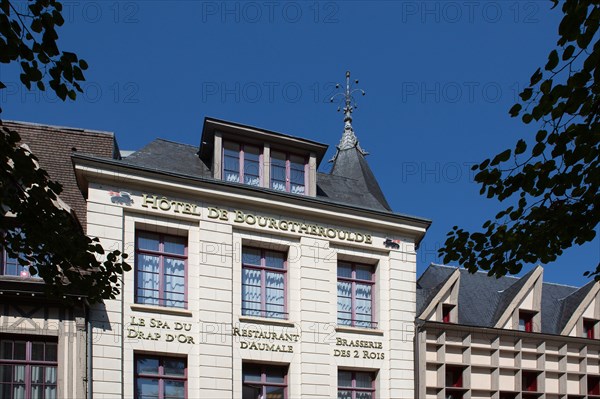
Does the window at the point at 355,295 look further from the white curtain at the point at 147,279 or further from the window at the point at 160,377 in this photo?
the white curtain at the point at 147,279

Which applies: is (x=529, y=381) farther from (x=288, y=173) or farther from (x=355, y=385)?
(x=288, y=173)

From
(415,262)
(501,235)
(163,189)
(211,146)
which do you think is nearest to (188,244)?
(163,189)

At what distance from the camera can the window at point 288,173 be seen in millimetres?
24578

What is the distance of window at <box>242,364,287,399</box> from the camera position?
22.6m

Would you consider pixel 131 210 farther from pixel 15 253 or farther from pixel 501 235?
pixel 501 235

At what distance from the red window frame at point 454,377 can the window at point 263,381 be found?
5.92 m

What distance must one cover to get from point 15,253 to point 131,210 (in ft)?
32.3

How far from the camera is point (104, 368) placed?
20.2m

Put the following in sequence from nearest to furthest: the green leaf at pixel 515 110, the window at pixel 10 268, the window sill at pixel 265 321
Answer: the green leaf at pixel 515 110, the window at pixel 10 268, the window sill at pixel 265 321

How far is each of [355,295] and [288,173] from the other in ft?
13.5

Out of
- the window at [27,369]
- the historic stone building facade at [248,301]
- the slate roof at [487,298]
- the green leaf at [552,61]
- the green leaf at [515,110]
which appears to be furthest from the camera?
the slate roof at [487,298]

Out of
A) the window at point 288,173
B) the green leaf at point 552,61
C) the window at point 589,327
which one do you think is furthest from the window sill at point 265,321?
the green leaf at point 552,61

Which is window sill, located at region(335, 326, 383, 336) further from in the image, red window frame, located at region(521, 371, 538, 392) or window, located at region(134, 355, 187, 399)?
red window frame, located at region(521, 371, 538, 392)

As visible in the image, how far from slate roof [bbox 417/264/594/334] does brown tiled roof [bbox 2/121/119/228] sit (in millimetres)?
11058
